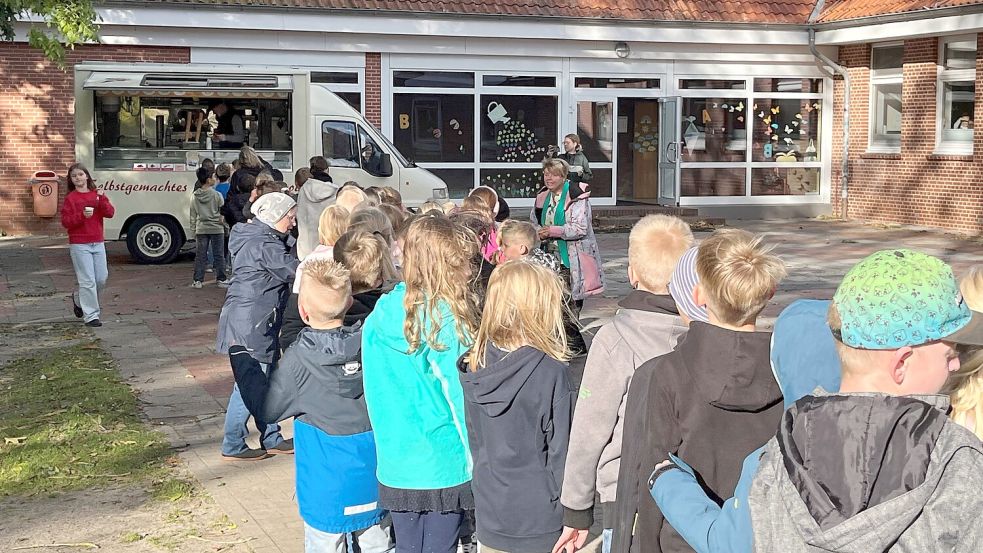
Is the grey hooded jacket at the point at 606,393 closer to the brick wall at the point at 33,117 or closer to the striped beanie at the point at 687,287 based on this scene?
the striped beanie at the point at 687,287

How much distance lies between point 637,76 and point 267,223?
17972mm

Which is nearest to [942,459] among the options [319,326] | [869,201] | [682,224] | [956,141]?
[682,224]

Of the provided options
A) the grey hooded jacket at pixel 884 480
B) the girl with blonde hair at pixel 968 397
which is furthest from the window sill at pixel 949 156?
the grey hooded jacket at pixel 884 480

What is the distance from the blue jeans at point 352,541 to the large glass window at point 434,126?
18759mm

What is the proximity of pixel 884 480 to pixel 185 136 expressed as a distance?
57.0ft

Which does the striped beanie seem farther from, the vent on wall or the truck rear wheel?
the vent on wall

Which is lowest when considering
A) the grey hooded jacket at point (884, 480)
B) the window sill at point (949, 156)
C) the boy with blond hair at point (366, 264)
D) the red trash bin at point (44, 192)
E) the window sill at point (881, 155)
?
the grey hooded jacket at point (884, 480)

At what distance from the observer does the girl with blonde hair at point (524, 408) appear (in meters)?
3.80

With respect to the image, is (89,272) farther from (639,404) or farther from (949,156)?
(949,156)

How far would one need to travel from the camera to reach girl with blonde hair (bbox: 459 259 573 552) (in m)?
3.80

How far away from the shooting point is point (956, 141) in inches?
861

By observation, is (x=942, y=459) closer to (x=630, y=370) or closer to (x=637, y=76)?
(x=630, y=370)

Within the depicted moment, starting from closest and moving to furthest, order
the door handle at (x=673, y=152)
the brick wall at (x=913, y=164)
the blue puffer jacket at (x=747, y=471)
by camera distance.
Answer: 1. the blue puffer jacket at (x=747, y=471)
2. the brick wall at (x=913, y=164)
3. the door handle at (x=673, y=152)

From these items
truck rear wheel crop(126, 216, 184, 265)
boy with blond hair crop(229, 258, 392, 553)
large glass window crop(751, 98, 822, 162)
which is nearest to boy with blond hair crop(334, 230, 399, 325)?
boy with blond hair crop(229, 258, 392, 553)
